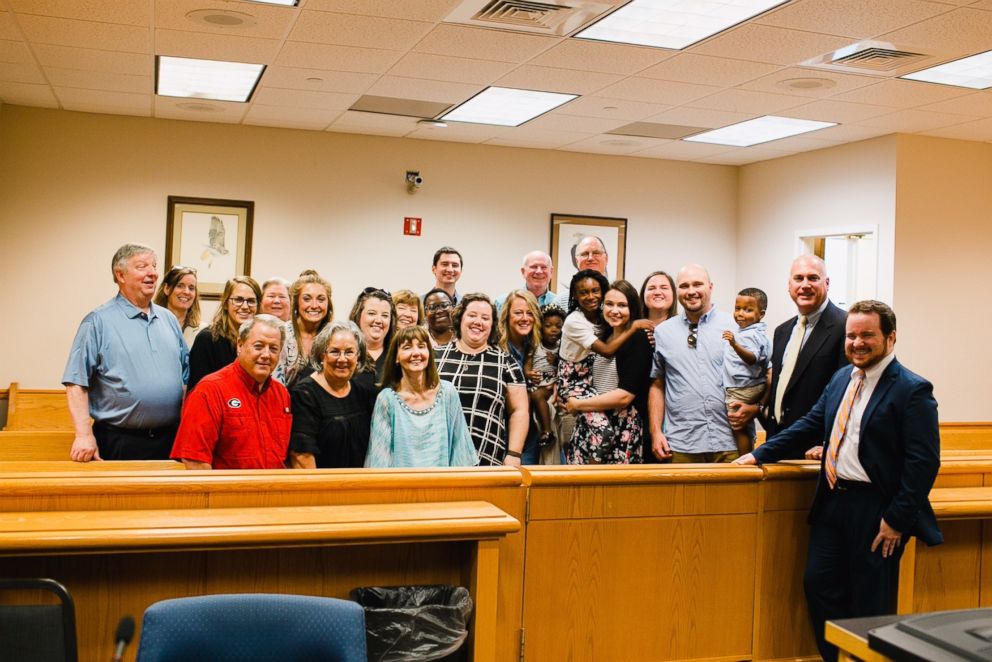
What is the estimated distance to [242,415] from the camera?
322 cm

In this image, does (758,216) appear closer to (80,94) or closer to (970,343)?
(970,343)

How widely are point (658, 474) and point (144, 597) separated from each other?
67.1 inches

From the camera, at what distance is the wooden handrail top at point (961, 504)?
3332 mm

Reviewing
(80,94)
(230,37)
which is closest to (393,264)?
(80,94)

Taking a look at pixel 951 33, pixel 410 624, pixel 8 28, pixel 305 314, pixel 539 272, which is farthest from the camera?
pixel 539 272

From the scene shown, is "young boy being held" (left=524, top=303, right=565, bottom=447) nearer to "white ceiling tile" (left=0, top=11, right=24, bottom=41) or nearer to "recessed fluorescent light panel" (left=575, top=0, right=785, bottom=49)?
"recessed fluorescent light panel" (left=575, top=0, right=785, bottom=49)

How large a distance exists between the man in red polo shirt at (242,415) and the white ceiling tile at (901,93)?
4150mm

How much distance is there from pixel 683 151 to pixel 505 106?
221 centimetres

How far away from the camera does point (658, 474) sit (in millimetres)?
3238

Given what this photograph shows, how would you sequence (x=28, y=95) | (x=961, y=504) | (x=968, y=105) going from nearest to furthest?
(x=961, y=504)
(x=968, y=105)
(x=28, y=95)

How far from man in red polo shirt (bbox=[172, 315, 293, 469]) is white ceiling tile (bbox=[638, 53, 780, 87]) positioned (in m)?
3.03

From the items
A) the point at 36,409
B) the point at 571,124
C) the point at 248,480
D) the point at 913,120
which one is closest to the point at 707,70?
the point at 571,124

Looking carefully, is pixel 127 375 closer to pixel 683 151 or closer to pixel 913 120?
pixel 913 120

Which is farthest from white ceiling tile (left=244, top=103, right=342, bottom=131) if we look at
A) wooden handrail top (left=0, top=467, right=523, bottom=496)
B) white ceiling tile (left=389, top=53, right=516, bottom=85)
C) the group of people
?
wooden handrail top (left=0, top=467, right=523, bottom=496)
